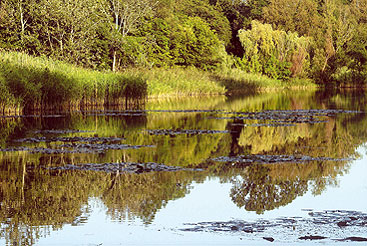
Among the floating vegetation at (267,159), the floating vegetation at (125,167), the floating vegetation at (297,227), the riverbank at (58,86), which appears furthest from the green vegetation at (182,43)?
the floating vegetation at (297,227)

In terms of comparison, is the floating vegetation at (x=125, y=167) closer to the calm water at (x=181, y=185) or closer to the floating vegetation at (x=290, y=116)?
the calm water at (x=181, y=185)

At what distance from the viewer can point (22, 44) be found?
3559 cm

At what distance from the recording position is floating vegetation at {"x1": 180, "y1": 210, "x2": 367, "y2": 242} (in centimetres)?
665

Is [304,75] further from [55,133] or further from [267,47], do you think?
[55,133]

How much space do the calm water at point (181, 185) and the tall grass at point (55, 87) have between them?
12.9ft

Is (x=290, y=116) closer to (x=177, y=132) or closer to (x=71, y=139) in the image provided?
(x=177, y=132)

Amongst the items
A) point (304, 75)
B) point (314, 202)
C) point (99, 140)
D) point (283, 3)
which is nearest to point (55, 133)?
point (99, 140)

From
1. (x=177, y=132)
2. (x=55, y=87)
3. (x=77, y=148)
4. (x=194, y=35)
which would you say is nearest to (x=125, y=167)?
(x=77, y=148)

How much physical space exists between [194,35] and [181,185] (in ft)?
141

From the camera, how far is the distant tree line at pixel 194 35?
36.1 metres

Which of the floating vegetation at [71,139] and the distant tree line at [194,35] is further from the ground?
the distant tree line at [194,35]

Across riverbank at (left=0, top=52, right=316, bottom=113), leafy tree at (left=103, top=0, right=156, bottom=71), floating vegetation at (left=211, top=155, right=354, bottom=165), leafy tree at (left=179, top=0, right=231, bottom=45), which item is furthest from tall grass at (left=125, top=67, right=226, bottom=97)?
floating vegetation at (left=211, top=155, right=354, bottom=165)

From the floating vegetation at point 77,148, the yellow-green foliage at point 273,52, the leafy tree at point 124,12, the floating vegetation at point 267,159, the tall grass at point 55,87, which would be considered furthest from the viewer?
the yellow-green foliage at point 273,52

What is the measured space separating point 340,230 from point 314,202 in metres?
1.62
